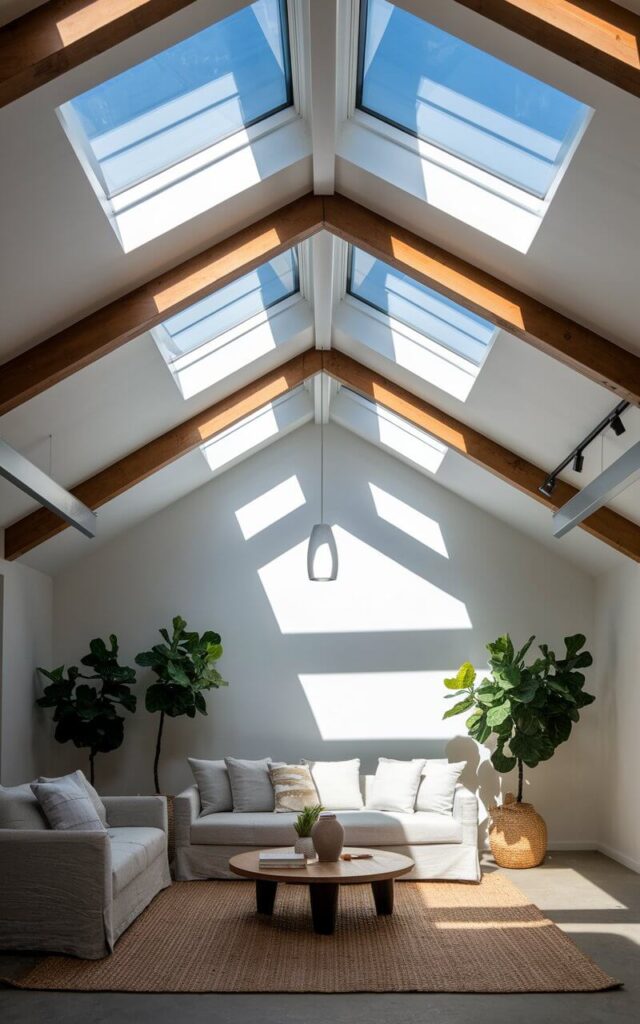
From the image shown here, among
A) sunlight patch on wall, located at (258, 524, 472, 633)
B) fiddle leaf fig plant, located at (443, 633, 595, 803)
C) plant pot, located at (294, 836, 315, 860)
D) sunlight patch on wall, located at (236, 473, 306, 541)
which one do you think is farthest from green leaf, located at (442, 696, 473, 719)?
plant pot, located at (294, 836, 315, 860)

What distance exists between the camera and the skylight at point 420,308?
6.64 metres

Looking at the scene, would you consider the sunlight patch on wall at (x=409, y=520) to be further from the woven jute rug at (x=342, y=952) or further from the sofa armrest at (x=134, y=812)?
the sofa armrest at (x=134, y=812)

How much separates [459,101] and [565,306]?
1187 millimetres

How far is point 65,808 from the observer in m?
6.01

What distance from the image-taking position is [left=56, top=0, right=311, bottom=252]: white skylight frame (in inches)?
204

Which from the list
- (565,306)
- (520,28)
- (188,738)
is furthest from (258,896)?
(520,28)

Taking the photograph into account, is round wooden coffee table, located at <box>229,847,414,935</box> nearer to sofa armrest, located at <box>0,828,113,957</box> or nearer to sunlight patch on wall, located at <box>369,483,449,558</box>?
sofa armrest, located at <box>0,828,113,957</box>

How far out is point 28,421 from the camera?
6.38 metres

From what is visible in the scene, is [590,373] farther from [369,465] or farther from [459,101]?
[369,465]

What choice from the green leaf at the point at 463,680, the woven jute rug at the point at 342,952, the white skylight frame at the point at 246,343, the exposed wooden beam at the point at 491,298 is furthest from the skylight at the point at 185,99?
the green leaf at the point at 463,680

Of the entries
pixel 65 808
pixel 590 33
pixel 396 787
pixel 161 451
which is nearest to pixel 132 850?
pixel 65 808

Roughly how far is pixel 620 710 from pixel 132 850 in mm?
4236

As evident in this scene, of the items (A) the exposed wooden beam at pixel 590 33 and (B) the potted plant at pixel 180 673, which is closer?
(A) the exposed wooden beam at pixel 590 33

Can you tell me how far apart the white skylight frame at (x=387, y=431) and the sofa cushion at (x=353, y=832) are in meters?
3.05
